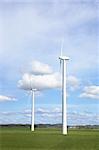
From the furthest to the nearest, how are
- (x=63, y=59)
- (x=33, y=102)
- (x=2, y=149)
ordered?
(x=33, y=102) → (x=63, y=59) → (x=2, y=149)

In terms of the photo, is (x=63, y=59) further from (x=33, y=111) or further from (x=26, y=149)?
(x=26, y=149)

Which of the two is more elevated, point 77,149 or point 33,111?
point 33,111

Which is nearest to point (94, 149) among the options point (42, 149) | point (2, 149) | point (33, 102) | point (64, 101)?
point (42, 149)

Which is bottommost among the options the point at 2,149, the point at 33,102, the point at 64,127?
the point at 2,149

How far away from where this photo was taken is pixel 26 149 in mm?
32188

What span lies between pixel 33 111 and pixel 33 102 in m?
2.97

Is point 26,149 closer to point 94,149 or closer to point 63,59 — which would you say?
point 94,149

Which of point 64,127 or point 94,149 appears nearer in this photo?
point 94,149

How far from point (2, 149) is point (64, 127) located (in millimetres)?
31546

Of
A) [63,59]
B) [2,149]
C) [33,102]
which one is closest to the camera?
[2,149]

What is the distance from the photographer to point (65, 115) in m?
61.5

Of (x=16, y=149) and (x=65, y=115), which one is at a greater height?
(x=65, y=115)

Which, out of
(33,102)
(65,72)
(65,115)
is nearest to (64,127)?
(65,115)

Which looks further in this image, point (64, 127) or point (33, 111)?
point (33, 111)
